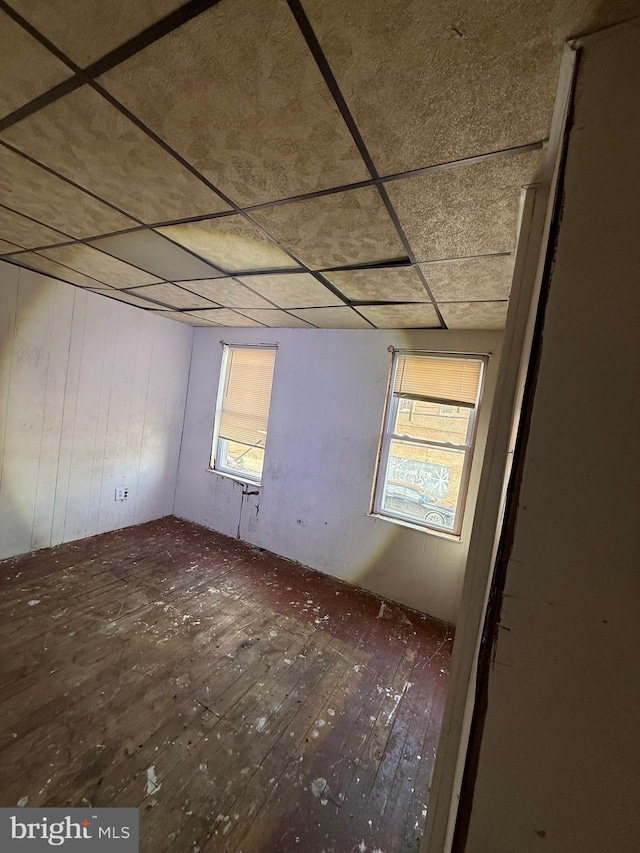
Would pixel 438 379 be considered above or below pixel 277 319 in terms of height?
below

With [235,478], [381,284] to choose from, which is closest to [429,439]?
[381,284]

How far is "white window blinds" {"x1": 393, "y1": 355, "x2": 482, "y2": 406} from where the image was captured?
115 inches

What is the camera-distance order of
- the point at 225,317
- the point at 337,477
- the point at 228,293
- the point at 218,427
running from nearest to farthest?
the point at 228,293 → the point at 337,477 → the point at 225,317 → the point at 218,427

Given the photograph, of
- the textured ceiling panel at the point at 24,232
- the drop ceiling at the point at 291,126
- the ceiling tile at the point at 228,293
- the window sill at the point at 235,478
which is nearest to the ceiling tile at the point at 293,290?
the ceiling tile at the point at 228,293

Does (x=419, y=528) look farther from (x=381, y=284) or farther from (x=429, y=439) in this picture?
(x=381, y=284)

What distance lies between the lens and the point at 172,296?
3.02 m

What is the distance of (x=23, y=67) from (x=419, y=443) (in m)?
3.06

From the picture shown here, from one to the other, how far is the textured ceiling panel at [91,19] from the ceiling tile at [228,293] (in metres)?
1.52

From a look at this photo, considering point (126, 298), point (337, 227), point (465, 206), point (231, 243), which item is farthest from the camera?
point (126, 298)

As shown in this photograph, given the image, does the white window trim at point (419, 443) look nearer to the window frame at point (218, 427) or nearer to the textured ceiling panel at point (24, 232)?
the window frame at point (218, 427)

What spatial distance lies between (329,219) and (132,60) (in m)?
0.78

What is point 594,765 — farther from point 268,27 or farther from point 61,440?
point 61,440

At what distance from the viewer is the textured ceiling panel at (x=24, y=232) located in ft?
6.11

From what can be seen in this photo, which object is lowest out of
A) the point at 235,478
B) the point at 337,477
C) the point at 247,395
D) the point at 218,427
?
the point at 235,478
